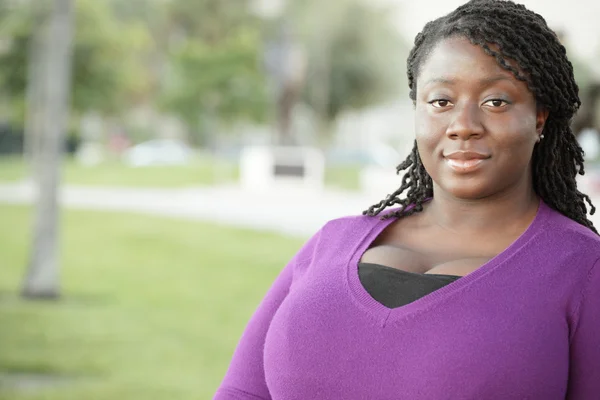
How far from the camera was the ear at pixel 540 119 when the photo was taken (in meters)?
1.66

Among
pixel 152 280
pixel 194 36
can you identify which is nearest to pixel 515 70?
pixel 152 280

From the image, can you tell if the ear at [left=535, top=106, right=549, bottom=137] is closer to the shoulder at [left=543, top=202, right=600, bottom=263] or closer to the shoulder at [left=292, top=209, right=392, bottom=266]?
the shoulder at [left=543, top=202, right=600, bottom=263]

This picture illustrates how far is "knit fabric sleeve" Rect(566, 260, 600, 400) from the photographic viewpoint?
1470 mm

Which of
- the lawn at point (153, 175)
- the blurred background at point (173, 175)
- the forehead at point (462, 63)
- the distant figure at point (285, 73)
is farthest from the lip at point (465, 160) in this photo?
the distant figure at point (285, 73)

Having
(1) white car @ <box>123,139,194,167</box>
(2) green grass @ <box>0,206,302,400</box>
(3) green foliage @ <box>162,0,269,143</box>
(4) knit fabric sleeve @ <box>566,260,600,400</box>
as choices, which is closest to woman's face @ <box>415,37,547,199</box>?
(4) knit fabric sleeve @ <box>566,260,600,400</box>

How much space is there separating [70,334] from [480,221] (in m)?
6.23

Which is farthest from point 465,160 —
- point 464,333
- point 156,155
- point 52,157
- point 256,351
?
point 156,155

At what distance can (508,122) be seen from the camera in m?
1.59

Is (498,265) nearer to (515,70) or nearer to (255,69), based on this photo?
(515,70)

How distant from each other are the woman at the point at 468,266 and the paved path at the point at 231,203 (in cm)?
1166

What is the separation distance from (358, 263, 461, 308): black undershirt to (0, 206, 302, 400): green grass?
4299 mm

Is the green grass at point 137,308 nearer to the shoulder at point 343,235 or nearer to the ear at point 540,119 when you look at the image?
the shoulder at point 343,235

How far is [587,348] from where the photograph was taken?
4.83ft

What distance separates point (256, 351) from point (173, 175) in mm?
25990
